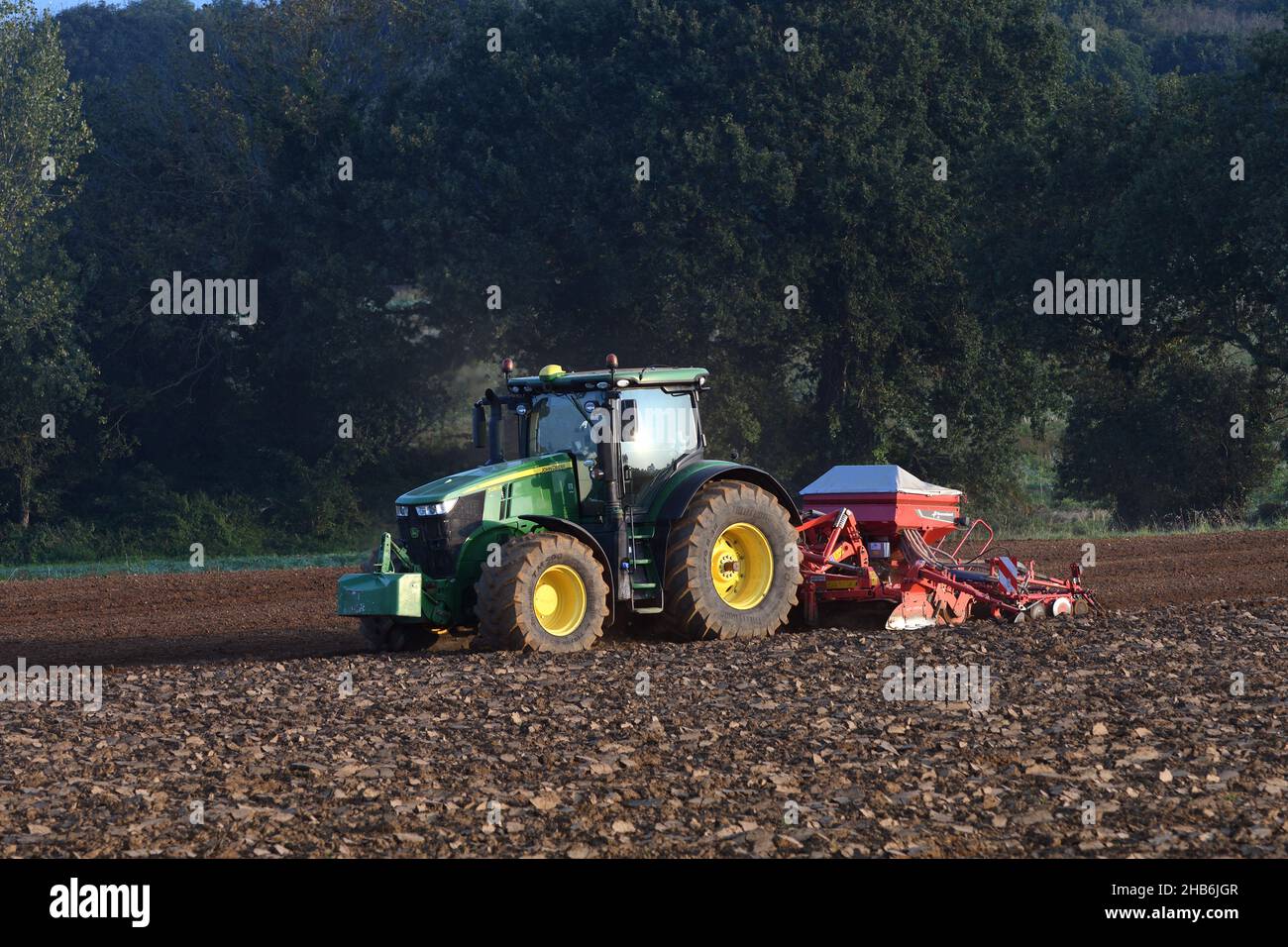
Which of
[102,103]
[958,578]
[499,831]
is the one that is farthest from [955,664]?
[102,103]

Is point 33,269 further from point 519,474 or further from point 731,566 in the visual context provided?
point 731,566

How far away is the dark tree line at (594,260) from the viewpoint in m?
29.8

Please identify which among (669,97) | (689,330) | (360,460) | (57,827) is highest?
(669,97)

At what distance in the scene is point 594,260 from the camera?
32.6 meters

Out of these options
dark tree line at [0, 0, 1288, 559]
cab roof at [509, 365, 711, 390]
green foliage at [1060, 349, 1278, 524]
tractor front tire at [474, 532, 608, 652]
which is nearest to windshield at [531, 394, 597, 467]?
cab roof at [509, 365, 711, 390]

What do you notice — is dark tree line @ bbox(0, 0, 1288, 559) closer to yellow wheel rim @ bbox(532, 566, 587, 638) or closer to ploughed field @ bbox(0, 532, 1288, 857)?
ploughed field @ bbox(0, 532, 1288, 857)

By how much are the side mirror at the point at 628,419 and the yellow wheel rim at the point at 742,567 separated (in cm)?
118

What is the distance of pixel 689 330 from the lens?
32.2 m

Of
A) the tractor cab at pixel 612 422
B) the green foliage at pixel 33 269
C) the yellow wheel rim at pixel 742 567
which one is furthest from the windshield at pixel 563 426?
the green foliage at pixel 33 269

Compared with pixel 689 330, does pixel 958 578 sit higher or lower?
lower

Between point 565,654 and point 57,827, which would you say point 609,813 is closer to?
point 57,827

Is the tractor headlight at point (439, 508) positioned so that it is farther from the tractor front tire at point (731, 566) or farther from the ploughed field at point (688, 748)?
the tractor front tire at point (731, 566)

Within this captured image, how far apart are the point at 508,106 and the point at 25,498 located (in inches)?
516

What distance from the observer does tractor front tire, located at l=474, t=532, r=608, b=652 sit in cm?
1139
